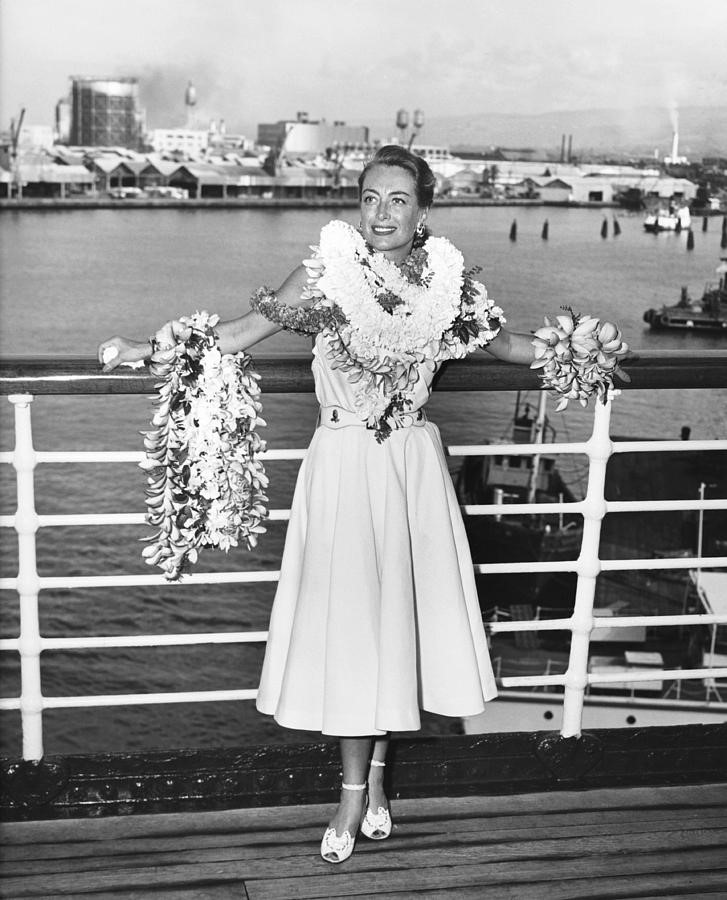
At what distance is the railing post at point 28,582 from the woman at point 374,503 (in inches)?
9.8

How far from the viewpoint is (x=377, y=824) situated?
223 centimetres

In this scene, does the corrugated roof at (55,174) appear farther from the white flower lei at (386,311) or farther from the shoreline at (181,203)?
the white flower lei at (386,311)

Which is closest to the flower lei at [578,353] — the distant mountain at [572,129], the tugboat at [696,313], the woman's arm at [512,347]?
the woman's arm at [512,347]

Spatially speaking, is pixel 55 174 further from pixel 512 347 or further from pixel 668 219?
pixel 512 347

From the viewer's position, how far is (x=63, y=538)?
19.8 metres

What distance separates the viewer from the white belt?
2091mm

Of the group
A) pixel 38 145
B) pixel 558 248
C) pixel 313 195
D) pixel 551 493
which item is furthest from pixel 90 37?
pixel 551 493

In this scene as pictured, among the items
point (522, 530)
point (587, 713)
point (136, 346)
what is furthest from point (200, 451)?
point (522, 530)

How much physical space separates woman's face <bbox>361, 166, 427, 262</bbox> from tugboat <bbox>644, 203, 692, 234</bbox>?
35.2 meters

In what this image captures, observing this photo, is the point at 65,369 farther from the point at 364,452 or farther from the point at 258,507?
the point at 364,452

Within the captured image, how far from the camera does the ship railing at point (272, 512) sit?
216 centimetres

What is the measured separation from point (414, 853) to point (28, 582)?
88cm

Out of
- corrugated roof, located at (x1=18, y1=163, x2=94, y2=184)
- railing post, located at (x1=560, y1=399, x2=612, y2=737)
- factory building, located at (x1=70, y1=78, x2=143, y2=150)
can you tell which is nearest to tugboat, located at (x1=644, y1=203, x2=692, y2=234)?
factory building, located at (x1=70, y1=78, x2=143, y2=150)

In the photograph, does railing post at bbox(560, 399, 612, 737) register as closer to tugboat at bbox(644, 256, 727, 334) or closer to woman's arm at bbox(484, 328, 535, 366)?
woman's arm at bbox(484, 328, 535, 366)
